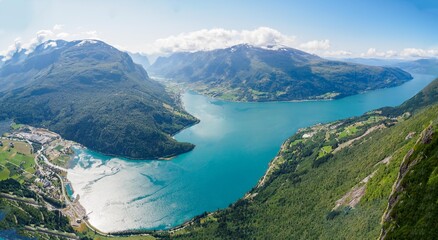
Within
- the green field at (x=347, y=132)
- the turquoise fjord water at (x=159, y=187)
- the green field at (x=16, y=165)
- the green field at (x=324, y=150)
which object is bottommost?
the turquoise fjord water at (x=159, y=187)

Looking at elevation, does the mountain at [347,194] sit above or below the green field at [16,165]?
above

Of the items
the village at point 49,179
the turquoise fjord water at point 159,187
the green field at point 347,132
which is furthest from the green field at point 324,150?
the village at point 49,179

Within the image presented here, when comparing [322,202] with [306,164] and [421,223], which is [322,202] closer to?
[306,164]

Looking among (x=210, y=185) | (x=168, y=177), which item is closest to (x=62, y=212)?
(x=168, y=177)

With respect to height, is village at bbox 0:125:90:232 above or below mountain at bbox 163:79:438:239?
below

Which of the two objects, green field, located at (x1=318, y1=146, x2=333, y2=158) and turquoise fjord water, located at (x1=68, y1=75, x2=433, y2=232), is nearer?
turquoise fjord water, located at (x1=68, y1=75, x2=433, y2=232)

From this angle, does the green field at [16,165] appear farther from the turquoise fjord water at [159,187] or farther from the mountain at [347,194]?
the mountain at [347,194]

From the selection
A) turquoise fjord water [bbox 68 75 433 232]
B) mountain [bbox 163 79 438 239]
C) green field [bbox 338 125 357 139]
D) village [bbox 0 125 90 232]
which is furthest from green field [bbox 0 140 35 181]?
green field [bbox 338 125 357 139]

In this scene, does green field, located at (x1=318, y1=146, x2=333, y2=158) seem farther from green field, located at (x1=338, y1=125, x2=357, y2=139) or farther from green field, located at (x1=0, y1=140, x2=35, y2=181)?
green field, located at (x1=0, y1=140, x2=35, y2=181)
